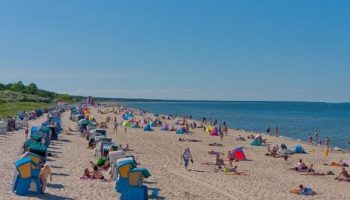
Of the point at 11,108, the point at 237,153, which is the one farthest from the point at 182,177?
the point at 11,108

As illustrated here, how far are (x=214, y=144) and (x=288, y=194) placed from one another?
16565 mm

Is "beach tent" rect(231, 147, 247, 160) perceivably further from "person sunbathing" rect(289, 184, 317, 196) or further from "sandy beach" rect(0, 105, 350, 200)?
"person sunbathing" rect(289, 184, 317, 196)

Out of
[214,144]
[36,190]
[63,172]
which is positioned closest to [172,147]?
[214,144]

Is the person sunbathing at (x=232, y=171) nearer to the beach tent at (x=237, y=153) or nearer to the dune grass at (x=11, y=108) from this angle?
the beach tent at (x=237, y=153)

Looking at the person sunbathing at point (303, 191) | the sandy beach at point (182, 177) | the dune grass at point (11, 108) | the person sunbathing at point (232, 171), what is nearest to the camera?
the sandy beach at point (182, 177)

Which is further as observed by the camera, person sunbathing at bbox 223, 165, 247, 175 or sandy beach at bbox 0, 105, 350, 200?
person sunbathing at bbox 223, 165, 247, 175

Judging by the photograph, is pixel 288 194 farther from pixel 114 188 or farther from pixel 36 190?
pixel 36 190

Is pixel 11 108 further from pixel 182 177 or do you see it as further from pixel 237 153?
pixel 182 177

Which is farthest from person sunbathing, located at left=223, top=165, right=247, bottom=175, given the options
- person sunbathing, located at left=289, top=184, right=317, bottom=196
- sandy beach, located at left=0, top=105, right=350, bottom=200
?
person sunbathing, located at left=289, top=184, right=317, bottom=196

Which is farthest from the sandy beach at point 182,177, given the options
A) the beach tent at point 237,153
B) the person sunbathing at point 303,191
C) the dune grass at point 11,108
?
the dune grass at point 11,108

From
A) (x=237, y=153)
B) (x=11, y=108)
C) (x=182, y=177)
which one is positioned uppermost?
(x=11, y=108)

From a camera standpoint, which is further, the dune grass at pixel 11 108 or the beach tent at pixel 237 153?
the dune grass at pixel 11 108

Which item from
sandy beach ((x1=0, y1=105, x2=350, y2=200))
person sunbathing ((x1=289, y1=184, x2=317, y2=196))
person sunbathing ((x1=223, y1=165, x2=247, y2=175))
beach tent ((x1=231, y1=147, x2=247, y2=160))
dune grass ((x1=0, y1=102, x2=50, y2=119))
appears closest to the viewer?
sandy beach ((x1=0, y1=105, x2=350, y2=200))

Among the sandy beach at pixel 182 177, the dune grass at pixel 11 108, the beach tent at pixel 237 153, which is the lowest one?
the sandy beach at pixel 182 177
